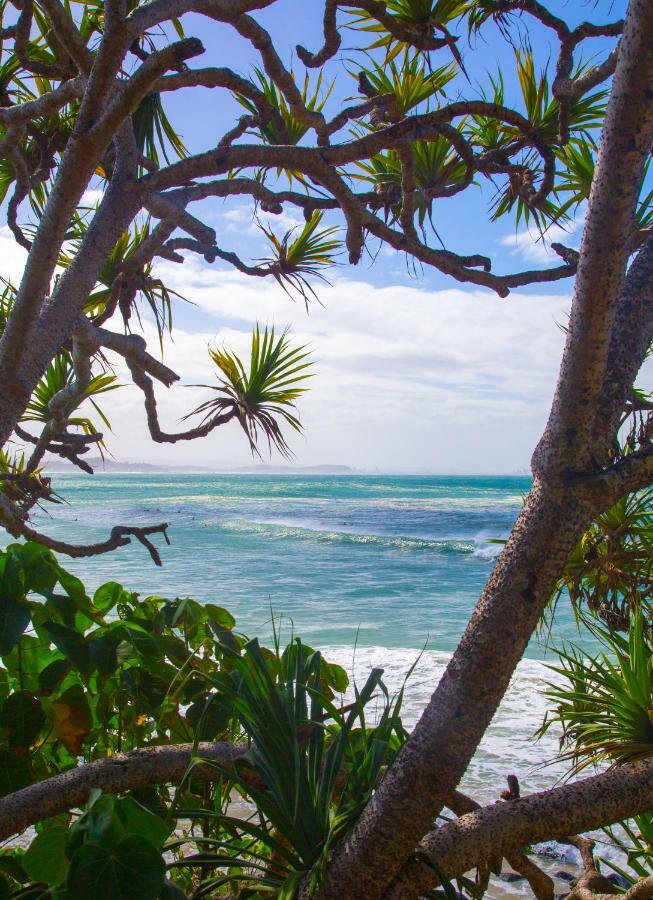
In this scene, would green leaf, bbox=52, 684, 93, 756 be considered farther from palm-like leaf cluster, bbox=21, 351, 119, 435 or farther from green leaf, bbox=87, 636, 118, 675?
palm-like leaf cluster, bbox=21, 351, 119, 435

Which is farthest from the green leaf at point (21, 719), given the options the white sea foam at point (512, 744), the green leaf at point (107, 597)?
the white sea foam at point (512, 744)

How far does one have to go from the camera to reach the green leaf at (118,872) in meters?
0.82

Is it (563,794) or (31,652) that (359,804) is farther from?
(31,652)

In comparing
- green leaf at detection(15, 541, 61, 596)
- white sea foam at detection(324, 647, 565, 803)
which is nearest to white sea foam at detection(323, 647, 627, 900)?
white sea foam at detection(324, 647, 565, 803)

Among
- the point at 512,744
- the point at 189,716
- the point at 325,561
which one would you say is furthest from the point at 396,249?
the point at 325,561

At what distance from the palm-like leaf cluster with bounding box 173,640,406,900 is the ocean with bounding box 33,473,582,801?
164 mm

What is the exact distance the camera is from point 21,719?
1.29 meters

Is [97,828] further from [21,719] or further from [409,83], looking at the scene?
[409,83]

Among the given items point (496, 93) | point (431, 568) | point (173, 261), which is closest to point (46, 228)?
point (173, 261)

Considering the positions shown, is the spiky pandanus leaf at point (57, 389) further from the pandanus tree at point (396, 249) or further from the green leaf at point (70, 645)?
the green leaf at point (70, 645)

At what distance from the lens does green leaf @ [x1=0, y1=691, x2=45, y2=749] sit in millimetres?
1293

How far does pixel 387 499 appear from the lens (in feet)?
146

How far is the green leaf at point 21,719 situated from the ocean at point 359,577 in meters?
0.45

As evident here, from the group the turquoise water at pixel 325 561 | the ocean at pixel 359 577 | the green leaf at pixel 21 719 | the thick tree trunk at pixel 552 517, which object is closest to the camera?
the thick tree trunk at pixel 552 517
